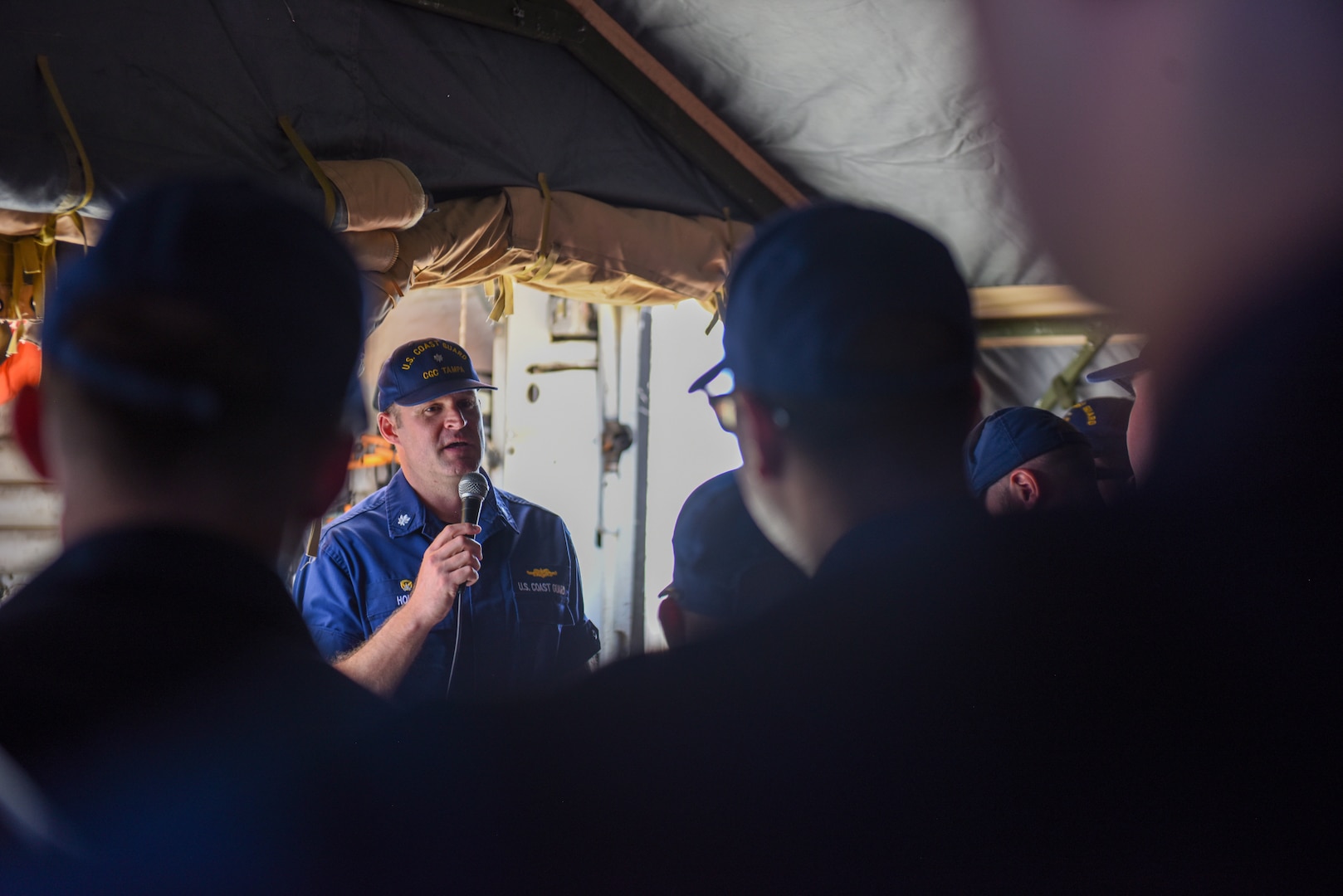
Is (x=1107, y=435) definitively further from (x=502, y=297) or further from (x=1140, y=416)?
(x=502, y=297)

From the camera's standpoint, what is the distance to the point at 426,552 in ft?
7.14

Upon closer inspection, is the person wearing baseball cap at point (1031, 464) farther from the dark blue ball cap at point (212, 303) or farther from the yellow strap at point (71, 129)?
the yellow strap at point (71, 129)

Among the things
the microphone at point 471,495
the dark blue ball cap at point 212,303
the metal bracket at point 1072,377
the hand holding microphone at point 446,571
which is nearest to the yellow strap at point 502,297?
the microphone at point 471,495

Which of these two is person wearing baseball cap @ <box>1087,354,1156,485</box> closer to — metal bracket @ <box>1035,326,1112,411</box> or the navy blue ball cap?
metal bracket @ <box>1035,326,1112,411</box>

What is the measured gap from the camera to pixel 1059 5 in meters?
2.28

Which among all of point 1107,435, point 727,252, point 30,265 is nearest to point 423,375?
point 30,265

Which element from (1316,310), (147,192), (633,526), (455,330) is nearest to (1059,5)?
(1316,310)

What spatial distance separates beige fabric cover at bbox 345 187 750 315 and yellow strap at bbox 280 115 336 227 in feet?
0.37

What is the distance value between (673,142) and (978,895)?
2.73 metres

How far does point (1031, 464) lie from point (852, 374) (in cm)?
145

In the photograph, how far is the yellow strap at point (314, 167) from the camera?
2.18 meters

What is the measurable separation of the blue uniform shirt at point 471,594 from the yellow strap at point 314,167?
2.17 feet

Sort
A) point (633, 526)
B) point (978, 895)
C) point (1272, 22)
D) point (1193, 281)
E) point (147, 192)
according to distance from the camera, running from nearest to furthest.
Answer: point (978, 895) → point (147, 192) → point (1193, 281) → point (1272, 22) → point (633, 526)

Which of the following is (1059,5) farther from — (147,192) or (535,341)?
(535,341)
